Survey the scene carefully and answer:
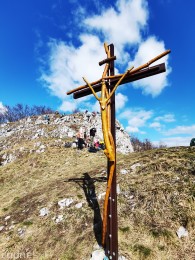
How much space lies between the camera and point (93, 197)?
10797mm

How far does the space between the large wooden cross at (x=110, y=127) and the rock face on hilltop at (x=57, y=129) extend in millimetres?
21009

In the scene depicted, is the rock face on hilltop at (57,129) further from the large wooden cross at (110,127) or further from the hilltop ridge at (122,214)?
the large wooden cross at (110,127)

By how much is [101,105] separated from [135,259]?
4937 mm

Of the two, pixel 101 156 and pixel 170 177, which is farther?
pixel 101 156

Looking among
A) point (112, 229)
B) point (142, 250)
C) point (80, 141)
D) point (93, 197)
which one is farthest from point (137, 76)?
point (80, 141)

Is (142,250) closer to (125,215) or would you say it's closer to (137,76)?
(125,215)

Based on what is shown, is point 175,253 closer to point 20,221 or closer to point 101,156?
point 20,221

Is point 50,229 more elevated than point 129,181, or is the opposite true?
point 129,181

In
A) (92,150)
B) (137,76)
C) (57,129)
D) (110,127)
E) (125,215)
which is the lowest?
(125,215)

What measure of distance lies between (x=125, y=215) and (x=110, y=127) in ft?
12.8

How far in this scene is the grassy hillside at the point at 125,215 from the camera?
7516 millimetres

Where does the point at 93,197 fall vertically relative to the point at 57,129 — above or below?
below

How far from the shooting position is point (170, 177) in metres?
10.2

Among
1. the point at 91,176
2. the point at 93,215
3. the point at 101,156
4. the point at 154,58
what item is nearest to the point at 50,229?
the point at 93,215
